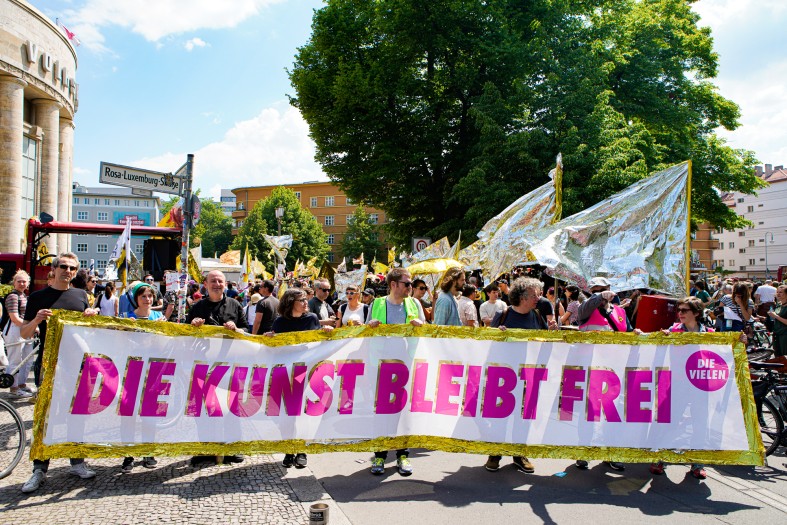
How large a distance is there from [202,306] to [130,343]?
0.91m

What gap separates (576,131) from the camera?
18.4m

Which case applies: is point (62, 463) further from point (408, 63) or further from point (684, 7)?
point (684, 7)

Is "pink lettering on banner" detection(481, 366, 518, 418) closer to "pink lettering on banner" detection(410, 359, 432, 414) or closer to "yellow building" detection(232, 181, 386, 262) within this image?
"pink lettering on banner" detection(410, 359, 432, 414)

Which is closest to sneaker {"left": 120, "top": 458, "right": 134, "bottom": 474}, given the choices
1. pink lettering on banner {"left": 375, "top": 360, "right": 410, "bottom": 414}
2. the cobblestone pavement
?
the cobblestone pavement

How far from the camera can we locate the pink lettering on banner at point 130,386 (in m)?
4.74

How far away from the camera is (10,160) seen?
2708cm

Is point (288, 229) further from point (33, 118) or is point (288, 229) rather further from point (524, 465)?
point (524, 465)

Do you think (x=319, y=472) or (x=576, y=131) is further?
(x=576, y=131)

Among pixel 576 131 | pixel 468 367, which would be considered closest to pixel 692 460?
pixel 468 367

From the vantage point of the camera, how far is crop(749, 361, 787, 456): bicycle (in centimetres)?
568

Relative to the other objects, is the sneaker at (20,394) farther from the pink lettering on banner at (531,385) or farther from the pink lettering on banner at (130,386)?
the pink lettering on banner at (531,385)

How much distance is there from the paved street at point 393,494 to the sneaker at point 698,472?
0.06 m

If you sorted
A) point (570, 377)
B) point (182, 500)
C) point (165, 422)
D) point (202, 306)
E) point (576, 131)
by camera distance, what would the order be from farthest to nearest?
1. point (576, 131)
2. point (202, 306)
3. point (570, 377)
4. point (165, 422)
5. point (182, 500)

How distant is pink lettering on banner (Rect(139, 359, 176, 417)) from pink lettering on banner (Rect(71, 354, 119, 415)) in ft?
0.81
